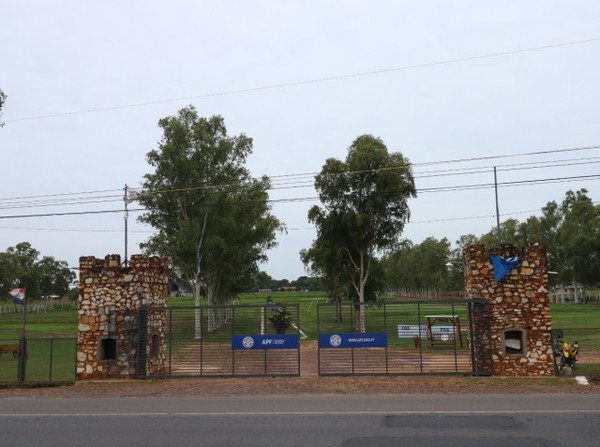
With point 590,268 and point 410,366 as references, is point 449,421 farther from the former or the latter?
point 590,268

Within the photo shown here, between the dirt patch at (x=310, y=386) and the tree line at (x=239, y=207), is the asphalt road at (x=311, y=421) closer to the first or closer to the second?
the dirt patch at (x=310, y=386)

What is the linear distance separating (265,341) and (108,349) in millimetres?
5559

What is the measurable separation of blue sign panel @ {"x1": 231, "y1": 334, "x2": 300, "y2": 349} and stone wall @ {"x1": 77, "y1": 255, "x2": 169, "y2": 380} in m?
2.97

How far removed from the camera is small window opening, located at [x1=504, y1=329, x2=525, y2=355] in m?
19.9

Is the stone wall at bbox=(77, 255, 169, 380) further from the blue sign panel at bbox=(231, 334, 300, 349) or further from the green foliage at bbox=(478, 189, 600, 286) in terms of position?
the green foliage at bbox=(478, 189, 600, 286)

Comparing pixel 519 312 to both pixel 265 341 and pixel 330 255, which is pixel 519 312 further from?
pixel 330 255

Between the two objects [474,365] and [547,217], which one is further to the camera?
[547,217]

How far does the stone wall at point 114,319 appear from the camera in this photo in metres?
21.0

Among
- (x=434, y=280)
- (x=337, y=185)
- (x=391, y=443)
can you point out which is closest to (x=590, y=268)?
(x=434, y=280)

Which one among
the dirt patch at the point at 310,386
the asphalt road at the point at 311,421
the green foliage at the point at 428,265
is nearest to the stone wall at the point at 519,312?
the dirt patch at the point at 310,386

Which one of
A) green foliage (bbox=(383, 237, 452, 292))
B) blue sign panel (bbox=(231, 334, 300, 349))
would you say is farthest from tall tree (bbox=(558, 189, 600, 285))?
blue sign panel (bbox=(231, 334, 300, 349))

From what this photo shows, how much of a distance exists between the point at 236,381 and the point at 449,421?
32.1 feet

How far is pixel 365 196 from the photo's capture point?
39656 millimetres

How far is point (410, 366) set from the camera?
22.5m
